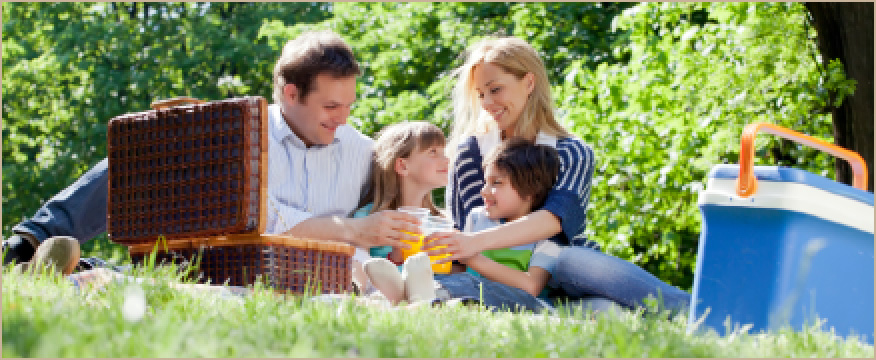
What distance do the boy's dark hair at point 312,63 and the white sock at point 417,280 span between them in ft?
3.92

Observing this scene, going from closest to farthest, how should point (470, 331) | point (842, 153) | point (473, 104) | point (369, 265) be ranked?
point (470, 331) < point (842, 153) < point (369, 265) < point (473, 104)

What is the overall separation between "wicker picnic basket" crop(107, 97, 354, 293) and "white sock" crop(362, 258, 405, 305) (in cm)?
24

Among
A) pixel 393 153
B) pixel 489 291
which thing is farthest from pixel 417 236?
pixel 393 153

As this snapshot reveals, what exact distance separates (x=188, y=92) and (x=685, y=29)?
9.58 m

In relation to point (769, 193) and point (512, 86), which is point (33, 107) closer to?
point (512, 86)

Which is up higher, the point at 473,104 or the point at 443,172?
the point at 473,104

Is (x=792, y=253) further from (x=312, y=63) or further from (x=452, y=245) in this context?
(x=312, y=63)

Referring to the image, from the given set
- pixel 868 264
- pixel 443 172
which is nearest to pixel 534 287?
pixel 443 172

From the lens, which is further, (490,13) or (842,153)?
(490,13)

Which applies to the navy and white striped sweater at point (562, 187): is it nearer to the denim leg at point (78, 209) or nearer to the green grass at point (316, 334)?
the green grass at point (316, 334)

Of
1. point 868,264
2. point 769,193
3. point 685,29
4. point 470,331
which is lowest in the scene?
point 470,331

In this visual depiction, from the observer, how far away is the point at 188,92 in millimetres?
15148

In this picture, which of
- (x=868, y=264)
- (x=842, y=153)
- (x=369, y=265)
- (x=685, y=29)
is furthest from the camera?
(x=685, y=29)

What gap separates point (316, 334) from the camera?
2021mm
